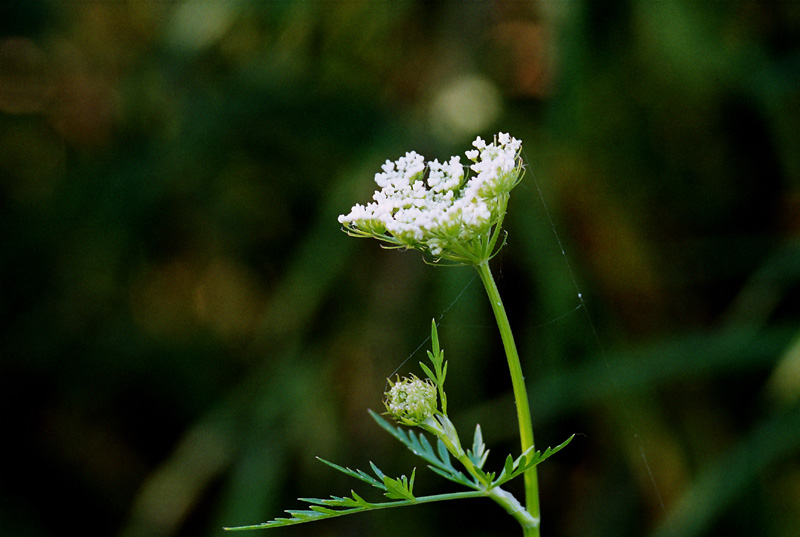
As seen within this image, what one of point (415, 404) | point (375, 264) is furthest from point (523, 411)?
point (375, 264)

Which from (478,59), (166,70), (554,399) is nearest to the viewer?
(554,399)

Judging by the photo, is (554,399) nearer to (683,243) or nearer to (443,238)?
(683,243)

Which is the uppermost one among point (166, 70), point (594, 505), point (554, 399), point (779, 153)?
point (166, 70)

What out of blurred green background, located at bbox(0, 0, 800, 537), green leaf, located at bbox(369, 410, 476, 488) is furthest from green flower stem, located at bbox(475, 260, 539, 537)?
blurred green background, located at bbox(0, 0, 800, 537)

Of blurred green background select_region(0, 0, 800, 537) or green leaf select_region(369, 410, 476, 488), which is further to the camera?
blurred green background select_region(0, 0, 800, 537)

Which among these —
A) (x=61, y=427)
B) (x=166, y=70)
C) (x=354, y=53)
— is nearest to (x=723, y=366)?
(x=354, y=53)

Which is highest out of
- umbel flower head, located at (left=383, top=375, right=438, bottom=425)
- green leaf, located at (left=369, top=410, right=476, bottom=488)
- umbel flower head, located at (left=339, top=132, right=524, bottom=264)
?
umbel flower head, located at (left=339, top=132, right=524, bottom=264)

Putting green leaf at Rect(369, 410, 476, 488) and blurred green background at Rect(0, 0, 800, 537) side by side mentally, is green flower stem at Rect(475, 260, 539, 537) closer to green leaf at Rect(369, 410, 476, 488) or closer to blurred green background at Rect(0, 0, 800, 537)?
green leaf at Rect(369, 410, 476, 488)
